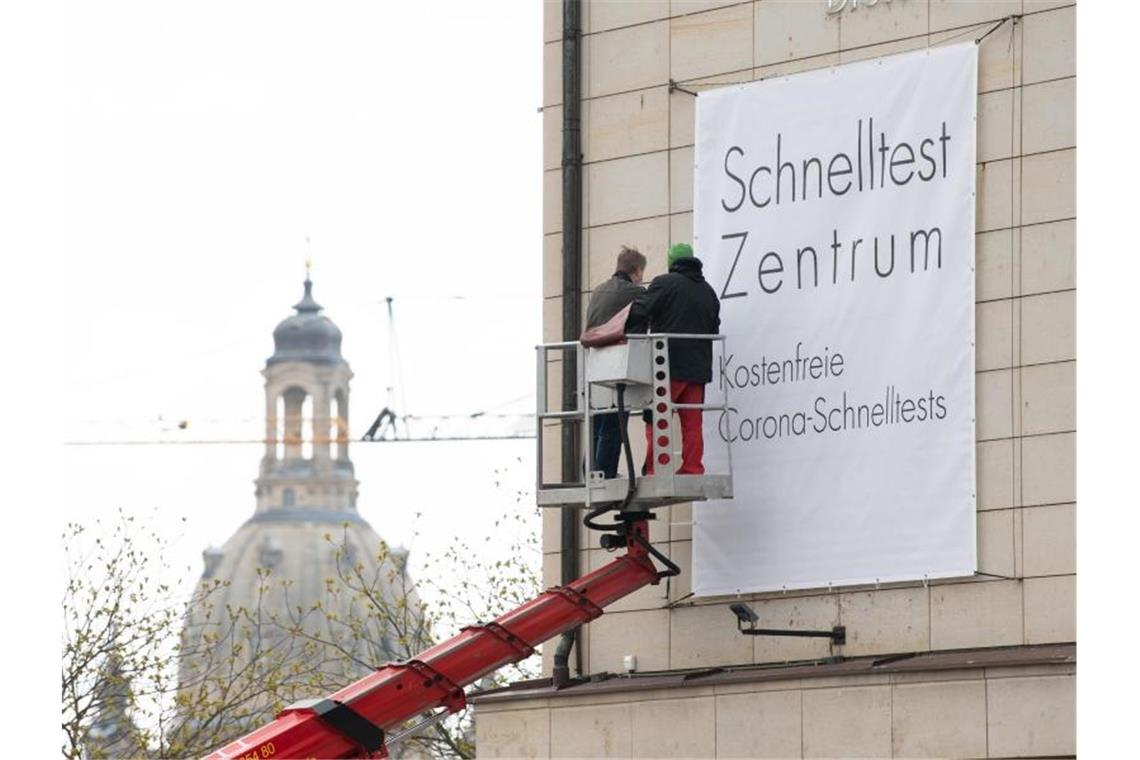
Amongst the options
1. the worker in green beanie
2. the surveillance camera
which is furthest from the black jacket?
the surveillance camera

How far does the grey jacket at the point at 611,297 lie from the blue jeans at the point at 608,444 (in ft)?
2.43

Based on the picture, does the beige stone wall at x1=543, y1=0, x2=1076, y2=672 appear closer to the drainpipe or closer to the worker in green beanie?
the drainpipe

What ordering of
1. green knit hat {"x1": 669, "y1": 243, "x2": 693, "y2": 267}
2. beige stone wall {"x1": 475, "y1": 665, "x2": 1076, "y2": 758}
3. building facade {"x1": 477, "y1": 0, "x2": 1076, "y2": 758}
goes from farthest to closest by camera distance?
1. green knit hat {"x1": 669, "y1": 243, "x2": 693, "y2": 267}
2. building facade {"x1": 477, "y1": 0, "x2": 1076, "y2": 758}
3. beige stone wall {"x1": 475, "y1": 665, "x2": 1076, "y2": 758}

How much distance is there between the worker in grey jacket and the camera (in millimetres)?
21562

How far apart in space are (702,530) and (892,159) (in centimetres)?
325

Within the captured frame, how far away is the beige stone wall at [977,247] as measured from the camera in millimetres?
20141

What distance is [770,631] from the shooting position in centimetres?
2116

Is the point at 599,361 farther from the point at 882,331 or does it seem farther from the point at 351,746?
the point at 351,746

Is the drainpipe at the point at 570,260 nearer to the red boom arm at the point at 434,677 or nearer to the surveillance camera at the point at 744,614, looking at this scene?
the red boom arm at the point at 434,677

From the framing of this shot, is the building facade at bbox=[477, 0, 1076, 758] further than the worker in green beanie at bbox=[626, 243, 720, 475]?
No

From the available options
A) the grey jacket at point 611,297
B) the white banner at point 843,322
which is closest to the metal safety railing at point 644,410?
the grey jacket at point 611,297

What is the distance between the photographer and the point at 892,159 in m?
21.2

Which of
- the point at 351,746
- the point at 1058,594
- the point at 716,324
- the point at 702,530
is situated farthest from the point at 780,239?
the point at 351,746

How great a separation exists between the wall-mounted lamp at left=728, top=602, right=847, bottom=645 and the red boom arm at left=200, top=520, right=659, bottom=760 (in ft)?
2.81
